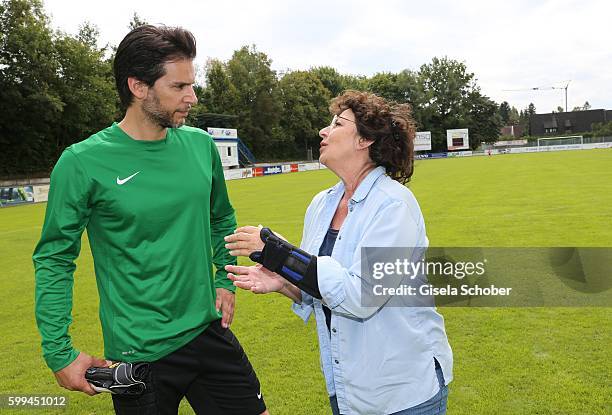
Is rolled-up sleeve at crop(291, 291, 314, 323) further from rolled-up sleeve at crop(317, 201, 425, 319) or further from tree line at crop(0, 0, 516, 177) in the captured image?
tree line at crop(0, 0, 516, 177)

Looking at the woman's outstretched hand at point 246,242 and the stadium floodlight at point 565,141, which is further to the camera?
the stadium floodlight at point 565,141

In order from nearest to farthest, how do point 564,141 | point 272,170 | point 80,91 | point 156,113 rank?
1. point 156,113
2. point 80,91
3. point 272,170
4. point 564,141

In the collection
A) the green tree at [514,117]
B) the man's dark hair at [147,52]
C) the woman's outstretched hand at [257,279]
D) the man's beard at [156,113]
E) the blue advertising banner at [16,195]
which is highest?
the green tree at [514,117]

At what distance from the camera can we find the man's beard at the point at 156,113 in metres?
2.57

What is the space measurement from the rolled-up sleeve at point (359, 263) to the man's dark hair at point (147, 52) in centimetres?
127

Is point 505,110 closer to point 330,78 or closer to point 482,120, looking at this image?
point 482,120

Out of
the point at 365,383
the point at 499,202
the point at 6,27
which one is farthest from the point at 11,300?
the point at 6,27

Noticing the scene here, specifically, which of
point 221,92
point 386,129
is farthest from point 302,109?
point 386,129

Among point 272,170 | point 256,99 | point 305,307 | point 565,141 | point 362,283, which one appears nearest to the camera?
point 362,283

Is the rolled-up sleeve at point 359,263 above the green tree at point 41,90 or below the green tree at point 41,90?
below

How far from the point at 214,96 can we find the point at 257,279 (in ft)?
244

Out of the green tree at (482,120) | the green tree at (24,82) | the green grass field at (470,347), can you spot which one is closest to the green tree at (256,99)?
the green tree at (24,82)

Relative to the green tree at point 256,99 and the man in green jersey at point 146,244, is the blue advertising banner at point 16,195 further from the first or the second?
the green tree at point 256,99

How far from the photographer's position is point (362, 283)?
2.05 metres
